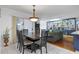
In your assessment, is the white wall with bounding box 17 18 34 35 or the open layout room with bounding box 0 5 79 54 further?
the white wall with bounding box 17 18 34 35

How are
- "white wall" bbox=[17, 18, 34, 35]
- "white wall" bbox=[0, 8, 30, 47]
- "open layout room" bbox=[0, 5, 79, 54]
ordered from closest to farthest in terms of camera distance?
1. "open layout room" bbox=[0, 5, 79, 54]
2. "white wall" bbox=[0, 8, 30, 47]
3. "white wall" bbox=[17, 18, 34, 35]

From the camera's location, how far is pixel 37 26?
14.2ft

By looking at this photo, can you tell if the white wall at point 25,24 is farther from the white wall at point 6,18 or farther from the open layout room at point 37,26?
the white wall at point 6,18

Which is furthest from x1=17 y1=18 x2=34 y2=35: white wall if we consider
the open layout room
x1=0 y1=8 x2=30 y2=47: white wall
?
x1=0 y1=8 x2=30 y2=47: white wall

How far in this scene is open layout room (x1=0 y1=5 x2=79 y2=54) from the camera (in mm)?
3514

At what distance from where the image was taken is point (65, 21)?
419 centimetres

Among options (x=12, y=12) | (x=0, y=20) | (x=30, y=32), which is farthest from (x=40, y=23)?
(x=0, y=20)

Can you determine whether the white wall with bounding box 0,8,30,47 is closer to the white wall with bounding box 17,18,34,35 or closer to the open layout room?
the open layout room

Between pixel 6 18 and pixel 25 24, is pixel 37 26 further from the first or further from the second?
pixel 6 18

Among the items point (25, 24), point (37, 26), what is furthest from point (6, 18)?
point (37, 26)

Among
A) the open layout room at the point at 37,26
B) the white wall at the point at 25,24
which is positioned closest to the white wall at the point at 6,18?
the open layout room at the point at 37,26
